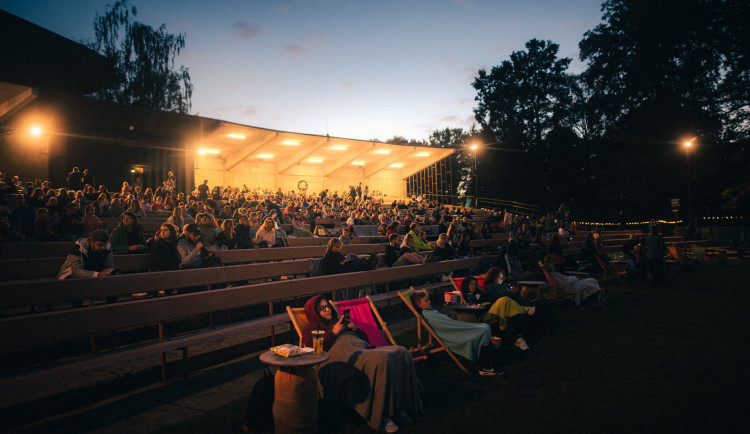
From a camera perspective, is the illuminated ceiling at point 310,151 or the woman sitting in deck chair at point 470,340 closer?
the woman sitting in deck chair at point 470,340

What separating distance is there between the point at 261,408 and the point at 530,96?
45202mm

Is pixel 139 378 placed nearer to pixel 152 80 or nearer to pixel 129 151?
pixel 129 151

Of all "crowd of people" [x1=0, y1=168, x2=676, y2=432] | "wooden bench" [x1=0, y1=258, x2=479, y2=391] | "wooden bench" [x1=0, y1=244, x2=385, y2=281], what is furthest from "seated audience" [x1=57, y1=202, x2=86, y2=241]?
"wooden bench" [x1=0, y1=258, x2=479, y2=391]

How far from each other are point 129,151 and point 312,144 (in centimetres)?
972

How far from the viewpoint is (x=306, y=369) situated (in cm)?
377

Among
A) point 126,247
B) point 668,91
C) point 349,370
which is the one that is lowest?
point 349,370

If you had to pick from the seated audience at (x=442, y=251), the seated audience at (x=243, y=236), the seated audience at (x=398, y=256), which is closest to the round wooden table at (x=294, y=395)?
the seated audience at (x=243, y=236)

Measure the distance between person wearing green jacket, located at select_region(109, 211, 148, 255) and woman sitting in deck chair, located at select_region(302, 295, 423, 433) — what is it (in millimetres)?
4532

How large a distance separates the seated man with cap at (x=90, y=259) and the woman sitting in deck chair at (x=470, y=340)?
439 centimetres

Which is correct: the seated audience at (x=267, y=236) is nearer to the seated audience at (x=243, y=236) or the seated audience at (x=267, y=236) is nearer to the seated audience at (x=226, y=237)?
the seated audience at (x=243, y=236)

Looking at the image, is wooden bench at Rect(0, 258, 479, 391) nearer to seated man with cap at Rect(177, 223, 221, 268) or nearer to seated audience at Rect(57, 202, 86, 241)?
seated man with cap at Rect(177, 223, 221, 268)

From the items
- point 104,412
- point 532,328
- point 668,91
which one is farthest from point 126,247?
point 668,91

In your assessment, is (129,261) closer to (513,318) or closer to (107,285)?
(107,285)

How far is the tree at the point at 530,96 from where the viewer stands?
4322 cm
